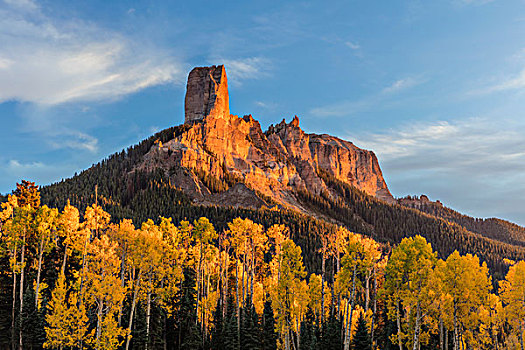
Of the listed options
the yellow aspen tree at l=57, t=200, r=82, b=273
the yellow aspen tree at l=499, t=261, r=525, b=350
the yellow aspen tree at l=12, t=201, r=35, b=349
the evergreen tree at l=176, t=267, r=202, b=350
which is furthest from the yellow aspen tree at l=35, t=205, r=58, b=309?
the yellow aspen tree at l=499, t=261, r=525, b=350

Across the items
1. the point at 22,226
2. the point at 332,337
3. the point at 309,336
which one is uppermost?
the point at 22,226

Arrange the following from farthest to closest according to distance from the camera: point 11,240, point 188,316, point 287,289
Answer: point 188,316 < point 287,289 < point 11,240

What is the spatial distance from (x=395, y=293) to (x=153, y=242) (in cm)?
2331

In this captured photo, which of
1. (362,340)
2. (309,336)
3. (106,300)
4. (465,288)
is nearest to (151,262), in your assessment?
(106,300)

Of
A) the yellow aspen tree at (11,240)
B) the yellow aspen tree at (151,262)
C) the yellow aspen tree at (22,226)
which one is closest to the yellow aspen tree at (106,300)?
the yellow aspen tree at (151,262)

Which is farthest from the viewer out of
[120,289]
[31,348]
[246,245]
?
[246,245]

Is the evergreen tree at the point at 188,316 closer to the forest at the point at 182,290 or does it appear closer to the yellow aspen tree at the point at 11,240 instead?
the forest at the point at 182,290

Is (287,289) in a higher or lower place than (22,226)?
lower

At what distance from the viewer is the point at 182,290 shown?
53.4 metres

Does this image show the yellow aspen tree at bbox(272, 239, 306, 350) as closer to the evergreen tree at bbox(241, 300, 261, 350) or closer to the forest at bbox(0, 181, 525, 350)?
the forest at bbox(0, 181, 525, 350)

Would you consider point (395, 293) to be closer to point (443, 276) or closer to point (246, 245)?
point (443, 276)

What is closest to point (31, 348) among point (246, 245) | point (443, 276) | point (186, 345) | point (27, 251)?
point (27, 251)

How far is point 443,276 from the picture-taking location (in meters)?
41.2

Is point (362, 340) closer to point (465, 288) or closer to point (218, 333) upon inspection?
point (465, 288)
